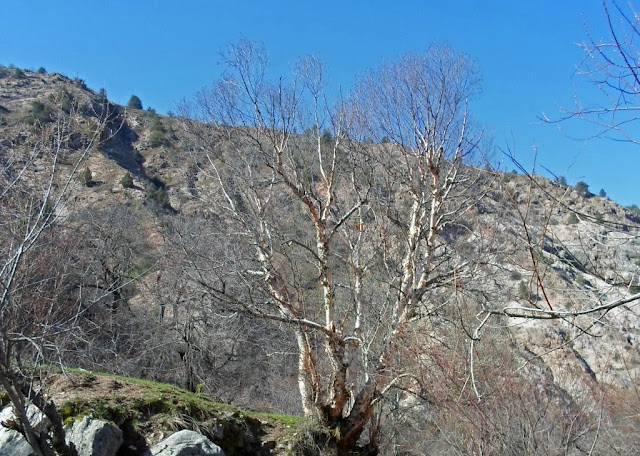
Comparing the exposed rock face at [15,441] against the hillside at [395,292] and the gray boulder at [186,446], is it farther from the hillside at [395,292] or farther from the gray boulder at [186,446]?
the gray boulder at [186,446]

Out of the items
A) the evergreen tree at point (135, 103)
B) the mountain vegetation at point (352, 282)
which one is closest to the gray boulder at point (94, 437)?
the mountain vegetation at point (352, 282)

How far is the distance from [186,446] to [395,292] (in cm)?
420

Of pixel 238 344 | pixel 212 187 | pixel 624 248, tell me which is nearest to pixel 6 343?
pixel 624 248

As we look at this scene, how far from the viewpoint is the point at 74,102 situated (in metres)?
5.26

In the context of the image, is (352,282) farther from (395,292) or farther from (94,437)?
(94,437)

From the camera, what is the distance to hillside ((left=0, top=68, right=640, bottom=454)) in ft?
11.1

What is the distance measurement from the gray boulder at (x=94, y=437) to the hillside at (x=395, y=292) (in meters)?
0.49

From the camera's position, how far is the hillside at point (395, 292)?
339cm

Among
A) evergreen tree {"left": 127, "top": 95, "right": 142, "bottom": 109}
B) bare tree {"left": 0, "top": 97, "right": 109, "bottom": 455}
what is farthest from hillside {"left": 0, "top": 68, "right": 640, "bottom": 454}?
evergreen tree {"left": 127, "top": 95, "right": 142, "bottom": 109}

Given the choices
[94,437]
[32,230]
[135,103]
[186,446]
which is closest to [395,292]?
[186,446]

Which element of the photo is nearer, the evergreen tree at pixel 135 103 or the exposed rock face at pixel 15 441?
the exposed rock face at pixel 15 441

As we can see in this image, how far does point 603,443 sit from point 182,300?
41.6ft

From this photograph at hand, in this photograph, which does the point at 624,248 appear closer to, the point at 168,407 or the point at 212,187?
the point at 168,407

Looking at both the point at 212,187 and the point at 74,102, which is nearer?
the point at 74,102
